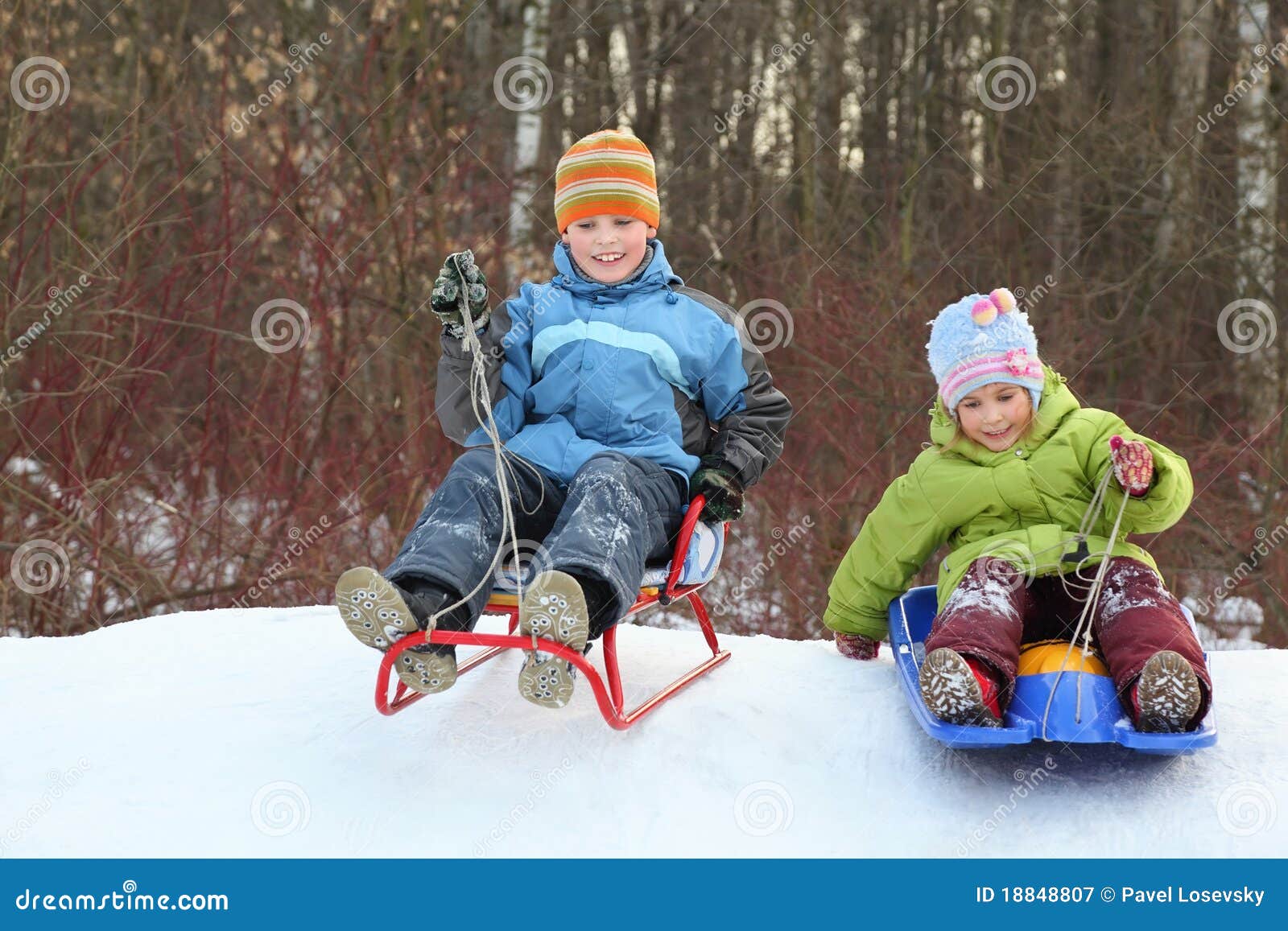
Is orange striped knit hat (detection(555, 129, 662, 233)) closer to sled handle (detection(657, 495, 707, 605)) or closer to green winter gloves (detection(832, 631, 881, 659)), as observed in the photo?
sled handle (detection(657, 495, 707, 605))

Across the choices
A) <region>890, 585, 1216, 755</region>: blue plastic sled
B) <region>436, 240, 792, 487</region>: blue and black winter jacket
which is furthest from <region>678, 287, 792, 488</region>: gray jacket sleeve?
<region>890, 585, 1216, 755</region>: blue plastic sled

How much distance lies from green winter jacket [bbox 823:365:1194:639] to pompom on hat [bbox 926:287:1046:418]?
96 mm

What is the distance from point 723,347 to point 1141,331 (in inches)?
236

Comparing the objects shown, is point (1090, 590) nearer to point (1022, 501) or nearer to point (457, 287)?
point (1022, 501)

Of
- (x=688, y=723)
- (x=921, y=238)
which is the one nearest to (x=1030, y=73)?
(x=921, y=238)

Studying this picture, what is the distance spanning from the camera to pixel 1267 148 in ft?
23.3

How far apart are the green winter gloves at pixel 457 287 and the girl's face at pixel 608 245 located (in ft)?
1.37

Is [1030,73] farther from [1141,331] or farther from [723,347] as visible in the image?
[723,347]

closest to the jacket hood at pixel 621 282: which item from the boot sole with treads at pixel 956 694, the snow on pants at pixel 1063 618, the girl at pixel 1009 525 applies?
the girl at pixel 1009 525

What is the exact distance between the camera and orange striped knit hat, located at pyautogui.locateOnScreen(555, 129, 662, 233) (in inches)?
140

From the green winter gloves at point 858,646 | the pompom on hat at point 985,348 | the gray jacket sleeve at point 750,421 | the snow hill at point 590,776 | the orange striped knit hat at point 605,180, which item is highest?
the orange striped knit hat at point 605,180

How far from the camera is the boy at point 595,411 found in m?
2.97

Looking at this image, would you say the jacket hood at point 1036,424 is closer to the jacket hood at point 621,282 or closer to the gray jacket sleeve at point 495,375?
the jacket hood at point 621,282

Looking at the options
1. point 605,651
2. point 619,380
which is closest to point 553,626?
point 605,651
